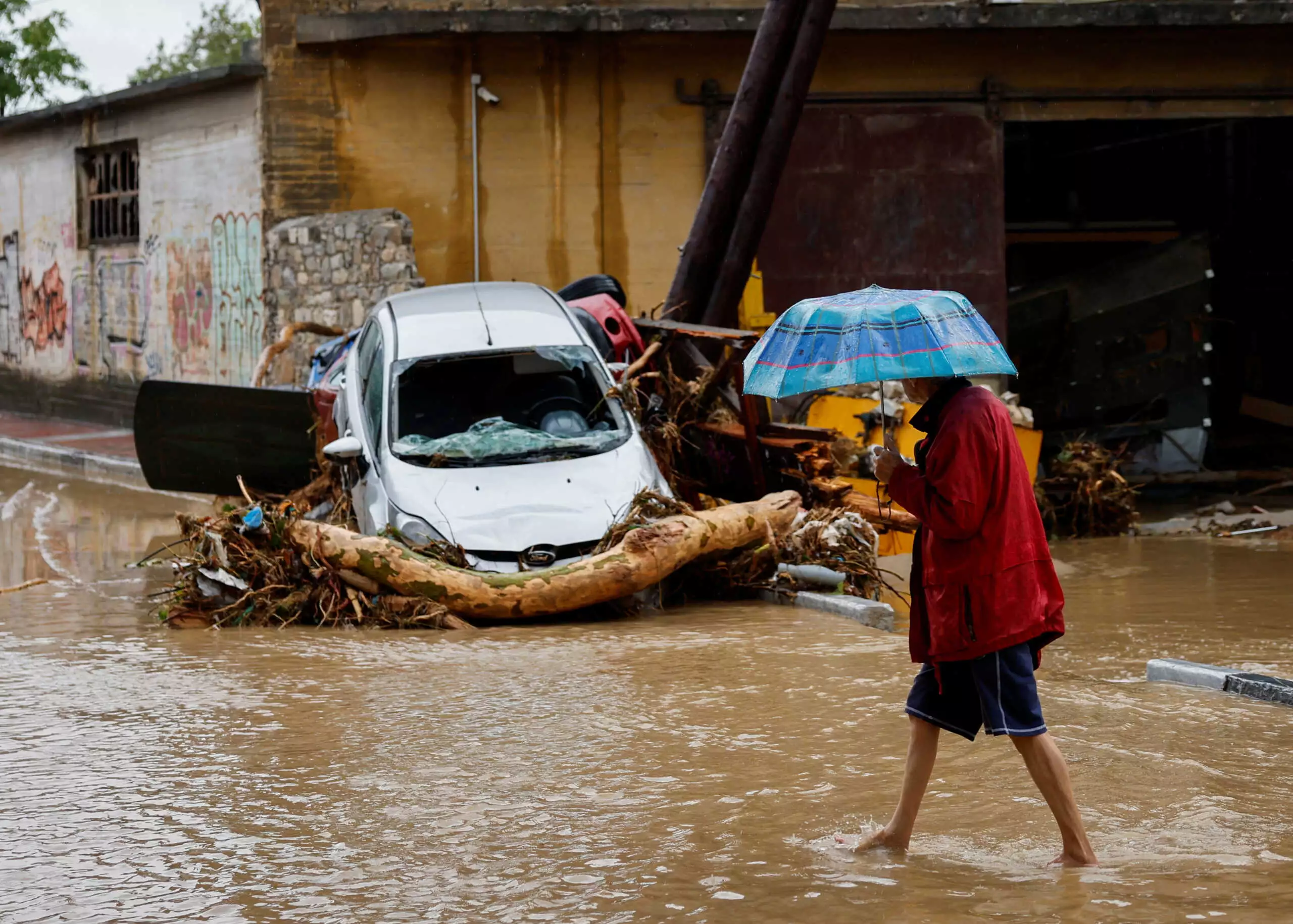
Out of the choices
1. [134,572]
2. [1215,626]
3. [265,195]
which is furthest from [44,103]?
[1215,626]

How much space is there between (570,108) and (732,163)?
145 inches

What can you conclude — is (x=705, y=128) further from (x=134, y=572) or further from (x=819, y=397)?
(x=134, y=572)

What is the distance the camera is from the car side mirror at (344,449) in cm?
973

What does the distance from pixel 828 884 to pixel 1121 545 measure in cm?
895

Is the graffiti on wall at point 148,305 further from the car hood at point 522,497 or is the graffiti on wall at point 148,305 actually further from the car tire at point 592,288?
the car hood at point 522,497

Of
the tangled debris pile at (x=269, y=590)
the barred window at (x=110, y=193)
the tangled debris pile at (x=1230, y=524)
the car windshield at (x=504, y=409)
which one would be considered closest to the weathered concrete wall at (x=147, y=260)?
the barred window at (x=110, y=193)

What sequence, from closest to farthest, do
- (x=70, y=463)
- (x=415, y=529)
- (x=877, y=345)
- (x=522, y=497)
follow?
(x=877, y=345) → (x=415, y=529) → (x=522, y=497) → (x=70, y=463)

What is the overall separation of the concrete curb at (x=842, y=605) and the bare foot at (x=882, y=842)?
4.17 metres

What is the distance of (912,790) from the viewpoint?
15.3 feet

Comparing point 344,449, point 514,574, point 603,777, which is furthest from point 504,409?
point 603,777

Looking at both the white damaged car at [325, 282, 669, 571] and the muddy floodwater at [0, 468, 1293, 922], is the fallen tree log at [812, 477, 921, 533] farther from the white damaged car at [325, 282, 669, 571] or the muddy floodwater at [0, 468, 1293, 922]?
the muddy floodwater at [0, 468, 1293, 922]

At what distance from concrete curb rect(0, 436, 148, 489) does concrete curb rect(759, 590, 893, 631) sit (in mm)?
9228

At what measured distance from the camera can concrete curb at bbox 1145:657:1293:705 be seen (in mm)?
6551

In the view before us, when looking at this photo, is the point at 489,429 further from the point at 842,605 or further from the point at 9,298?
the point at 9,298
